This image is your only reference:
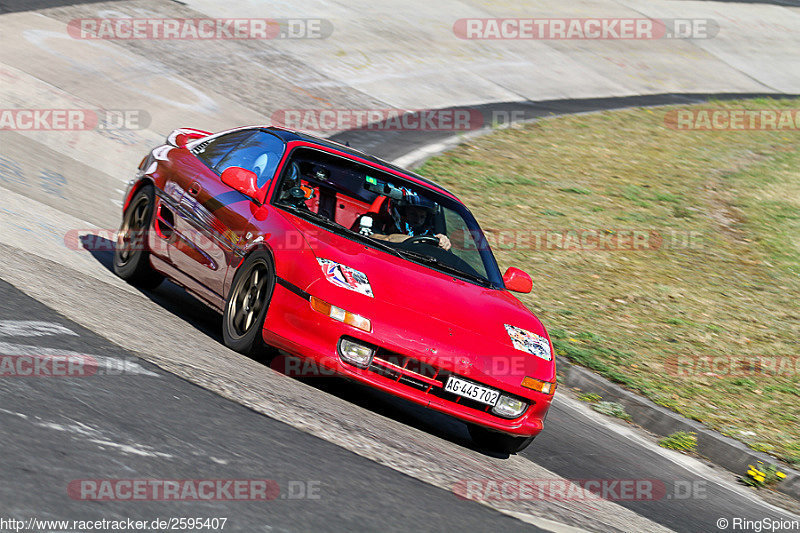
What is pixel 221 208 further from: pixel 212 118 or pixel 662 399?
pixel 212 118

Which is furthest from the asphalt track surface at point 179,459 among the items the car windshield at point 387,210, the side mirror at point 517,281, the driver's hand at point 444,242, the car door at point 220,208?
the side mirror at point 517,281

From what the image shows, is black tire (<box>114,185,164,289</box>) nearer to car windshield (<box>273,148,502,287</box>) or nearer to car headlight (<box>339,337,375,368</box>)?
car windshield (<box>273,148,502,287</box>)

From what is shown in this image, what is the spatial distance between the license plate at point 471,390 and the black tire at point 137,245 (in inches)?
121

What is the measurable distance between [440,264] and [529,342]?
91 cm

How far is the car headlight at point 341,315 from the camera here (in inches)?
237

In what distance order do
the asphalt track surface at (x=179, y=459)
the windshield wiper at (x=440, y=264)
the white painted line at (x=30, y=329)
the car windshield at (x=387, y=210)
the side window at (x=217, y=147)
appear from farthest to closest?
the side window at (x=217, y=147), the car windshield at (x=387, y=210), the windshield wiper at (x=440, y=264), the white painted line at (x=30, y=329), the asphalt track surface at (x=179, y=459)

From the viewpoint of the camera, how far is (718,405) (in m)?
8.52

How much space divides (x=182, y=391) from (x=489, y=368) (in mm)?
1839

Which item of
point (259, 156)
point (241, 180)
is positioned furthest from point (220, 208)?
point (259, 156)

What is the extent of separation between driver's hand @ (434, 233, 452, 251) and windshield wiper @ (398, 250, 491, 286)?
27cm

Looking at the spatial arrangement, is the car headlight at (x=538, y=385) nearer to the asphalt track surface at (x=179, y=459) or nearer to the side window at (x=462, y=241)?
the side window at (x=462, y=241)

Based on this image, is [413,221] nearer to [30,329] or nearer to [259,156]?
[259,156]

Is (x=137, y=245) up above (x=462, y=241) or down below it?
below

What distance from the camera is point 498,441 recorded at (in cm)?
645
